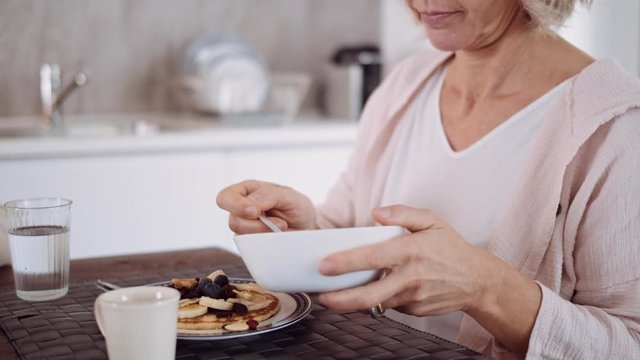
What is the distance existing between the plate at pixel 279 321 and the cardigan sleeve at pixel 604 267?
0.99ft

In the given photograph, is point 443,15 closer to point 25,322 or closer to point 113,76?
point 25,322

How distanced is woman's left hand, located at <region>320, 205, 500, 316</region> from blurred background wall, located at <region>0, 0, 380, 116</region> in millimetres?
2532

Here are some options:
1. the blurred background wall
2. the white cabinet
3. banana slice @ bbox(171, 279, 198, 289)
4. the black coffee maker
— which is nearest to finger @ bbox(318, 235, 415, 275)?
banana slice @ bbox(171, 279, 198, 289)

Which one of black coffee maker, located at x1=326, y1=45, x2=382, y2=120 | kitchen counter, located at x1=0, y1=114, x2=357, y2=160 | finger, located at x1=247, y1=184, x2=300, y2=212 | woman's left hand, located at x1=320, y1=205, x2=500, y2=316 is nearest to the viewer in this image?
woman's left hand, located at x1=320, y1=205, x2=500, y2=316

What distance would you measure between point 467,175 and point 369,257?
0.56 metres

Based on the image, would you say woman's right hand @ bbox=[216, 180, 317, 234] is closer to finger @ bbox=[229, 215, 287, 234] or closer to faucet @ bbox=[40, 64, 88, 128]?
finger @ bbox=[229, 215, 287, 234]

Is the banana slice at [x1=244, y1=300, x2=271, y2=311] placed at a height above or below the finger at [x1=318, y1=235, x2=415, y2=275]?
below

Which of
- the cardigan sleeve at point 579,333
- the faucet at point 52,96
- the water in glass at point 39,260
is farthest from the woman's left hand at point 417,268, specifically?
the faucet at point 52,96

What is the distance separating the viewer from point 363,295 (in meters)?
0.97

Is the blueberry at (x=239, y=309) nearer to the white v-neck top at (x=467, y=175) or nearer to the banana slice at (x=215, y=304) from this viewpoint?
the banana slice at (x=215, y=304)

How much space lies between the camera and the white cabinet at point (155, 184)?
8.66 ft

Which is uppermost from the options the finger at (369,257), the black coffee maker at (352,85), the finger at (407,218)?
the black coffee maker at (352,85)

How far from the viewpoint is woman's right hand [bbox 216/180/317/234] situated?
1284mm

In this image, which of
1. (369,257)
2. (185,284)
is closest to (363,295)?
(369,257)
